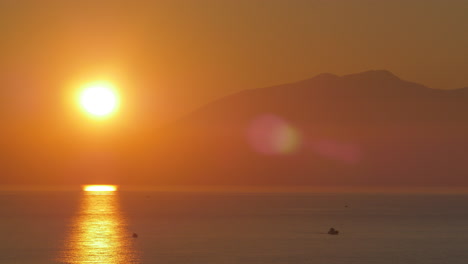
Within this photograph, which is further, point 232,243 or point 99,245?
point 232,243

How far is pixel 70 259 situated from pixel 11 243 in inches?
541

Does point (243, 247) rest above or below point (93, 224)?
below

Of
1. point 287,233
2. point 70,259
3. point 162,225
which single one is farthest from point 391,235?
point 70,259

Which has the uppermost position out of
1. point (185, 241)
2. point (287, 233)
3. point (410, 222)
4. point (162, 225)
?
point (410, 222)

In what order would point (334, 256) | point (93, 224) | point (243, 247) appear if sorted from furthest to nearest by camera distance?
point (93, 224), point (243, 247), point (334, 256)

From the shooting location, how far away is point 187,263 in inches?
2050

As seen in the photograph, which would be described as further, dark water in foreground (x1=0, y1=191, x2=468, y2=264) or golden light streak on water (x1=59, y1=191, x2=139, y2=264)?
dark water in foreground (x1=0, y1=191, x2=468, y2=264)

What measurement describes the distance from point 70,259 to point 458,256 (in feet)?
89.6

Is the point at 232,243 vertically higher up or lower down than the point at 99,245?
higher up

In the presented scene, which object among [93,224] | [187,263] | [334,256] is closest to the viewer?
[187,263]

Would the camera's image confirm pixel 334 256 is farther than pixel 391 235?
No

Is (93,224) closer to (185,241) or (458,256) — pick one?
(185,241)

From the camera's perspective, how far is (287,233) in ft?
256

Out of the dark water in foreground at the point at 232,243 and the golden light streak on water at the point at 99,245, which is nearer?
the golden light streak on water at the point at 99,245
